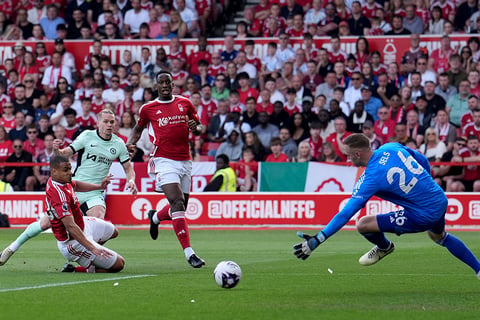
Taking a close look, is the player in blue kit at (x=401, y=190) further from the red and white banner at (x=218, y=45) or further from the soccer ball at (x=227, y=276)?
the red and white banner at (x=218, y=45)

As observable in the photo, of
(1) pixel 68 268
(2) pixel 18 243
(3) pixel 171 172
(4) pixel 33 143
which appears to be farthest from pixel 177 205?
(4) pixel 33 143

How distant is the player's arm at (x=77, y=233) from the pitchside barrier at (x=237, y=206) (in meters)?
10.6

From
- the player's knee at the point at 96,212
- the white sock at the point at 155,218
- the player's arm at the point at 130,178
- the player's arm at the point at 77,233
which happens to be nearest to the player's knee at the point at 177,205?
the player's arm at the point at 130,178

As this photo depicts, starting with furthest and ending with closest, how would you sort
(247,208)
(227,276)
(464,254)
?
(247,208) → (464,254) → (227,276)

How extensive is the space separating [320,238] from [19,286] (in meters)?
3.24

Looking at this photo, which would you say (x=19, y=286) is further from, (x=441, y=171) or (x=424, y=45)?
(x=424, y=45)

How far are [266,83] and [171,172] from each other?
11.0 metres

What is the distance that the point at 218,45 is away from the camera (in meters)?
26.5

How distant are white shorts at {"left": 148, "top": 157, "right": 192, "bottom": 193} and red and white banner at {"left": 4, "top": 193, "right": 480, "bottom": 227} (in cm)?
819

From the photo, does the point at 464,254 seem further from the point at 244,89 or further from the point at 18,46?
the point at 18,46

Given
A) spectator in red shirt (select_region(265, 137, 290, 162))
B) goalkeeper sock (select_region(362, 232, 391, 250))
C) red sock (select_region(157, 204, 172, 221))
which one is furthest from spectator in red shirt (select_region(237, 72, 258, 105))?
goalkeeper sock (select_region(362, 232, 391, 250))

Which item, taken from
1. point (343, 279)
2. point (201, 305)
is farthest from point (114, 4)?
point (201, 305)

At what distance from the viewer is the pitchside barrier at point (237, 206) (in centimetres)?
2122

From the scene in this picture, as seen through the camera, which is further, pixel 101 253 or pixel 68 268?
pixel 68 268
